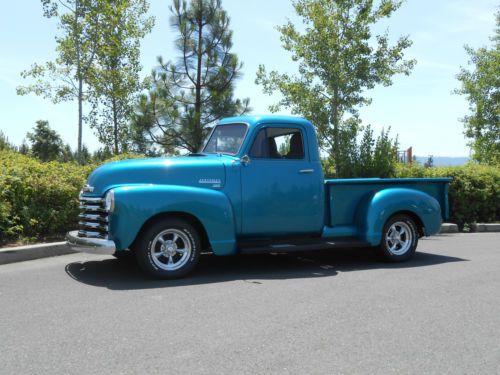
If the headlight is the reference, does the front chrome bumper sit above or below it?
below

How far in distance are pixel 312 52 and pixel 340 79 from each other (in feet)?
3.93

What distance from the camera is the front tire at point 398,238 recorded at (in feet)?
24.3

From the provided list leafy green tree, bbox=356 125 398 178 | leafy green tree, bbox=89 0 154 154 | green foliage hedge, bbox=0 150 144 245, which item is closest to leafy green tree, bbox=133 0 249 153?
leafy green tree, bbox=89 0 154 154

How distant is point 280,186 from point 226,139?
3.38 ft

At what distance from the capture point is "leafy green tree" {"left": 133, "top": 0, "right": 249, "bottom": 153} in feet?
72.2

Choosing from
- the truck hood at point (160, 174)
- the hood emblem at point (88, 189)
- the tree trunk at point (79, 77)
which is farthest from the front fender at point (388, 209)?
the tree trunk at point (79, 77)

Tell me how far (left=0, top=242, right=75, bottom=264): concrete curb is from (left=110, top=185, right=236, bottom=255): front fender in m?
2.08

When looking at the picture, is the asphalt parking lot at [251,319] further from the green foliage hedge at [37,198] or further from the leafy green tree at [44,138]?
the leafy green tree at [44,138]

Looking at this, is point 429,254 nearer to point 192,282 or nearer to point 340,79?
point 192,282

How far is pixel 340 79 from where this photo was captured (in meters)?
15.0

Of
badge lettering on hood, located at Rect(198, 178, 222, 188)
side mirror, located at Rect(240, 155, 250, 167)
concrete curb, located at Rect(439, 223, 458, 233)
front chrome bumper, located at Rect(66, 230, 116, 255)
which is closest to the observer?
front chrome bumper, located at Rect(66, 230, 116, 255)

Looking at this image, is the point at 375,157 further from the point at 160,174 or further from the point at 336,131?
the point at 160,174

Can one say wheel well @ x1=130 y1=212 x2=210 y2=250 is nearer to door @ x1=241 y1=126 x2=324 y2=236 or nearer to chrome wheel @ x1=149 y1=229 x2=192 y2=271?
chrome wheel @ x1=149 y1=229 x2=192 y2=271

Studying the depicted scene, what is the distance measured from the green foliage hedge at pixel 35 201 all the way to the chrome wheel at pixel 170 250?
272cm
